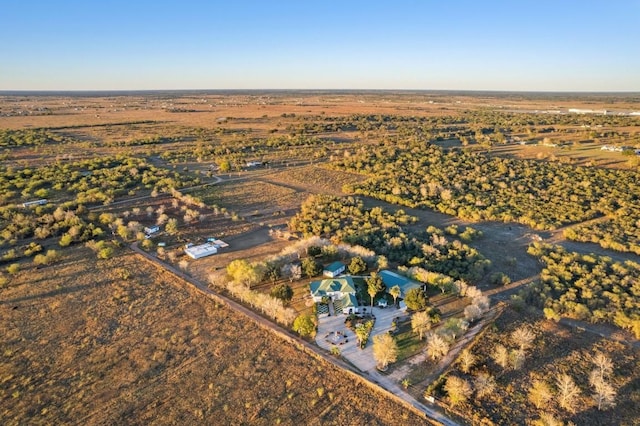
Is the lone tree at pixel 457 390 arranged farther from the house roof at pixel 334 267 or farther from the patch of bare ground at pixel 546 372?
the house roof at pixel 334 267

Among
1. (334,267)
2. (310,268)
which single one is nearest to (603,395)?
(334,267)

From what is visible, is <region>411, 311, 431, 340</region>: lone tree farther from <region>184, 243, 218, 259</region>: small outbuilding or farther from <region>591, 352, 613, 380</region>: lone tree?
<region>184, 243, 218, 259</region>: small outbuilding

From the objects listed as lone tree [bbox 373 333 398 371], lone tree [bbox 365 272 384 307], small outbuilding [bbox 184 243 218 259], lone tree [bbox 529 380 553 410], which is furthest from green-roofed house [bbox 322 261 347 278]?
lone tree [bbox 529 380 553 410]

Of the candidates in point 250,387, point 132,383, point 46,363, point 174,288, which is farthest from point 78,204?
point 250,387

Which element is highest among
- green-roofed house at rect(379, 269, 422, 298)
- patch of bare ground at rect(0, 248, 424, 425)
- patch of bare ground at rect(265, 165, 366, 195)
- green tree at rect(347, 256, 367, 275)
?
patch of bare ground at rect(265, 165, 366, 195)

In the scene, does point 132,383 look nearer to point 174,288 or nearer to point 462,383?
point 174,288

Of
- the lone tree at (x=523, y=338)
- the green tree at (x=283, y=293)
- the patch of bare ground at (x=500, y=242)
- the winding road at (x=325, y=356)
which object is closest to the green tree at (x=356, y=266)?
the green tree at (x=283, y=293)
